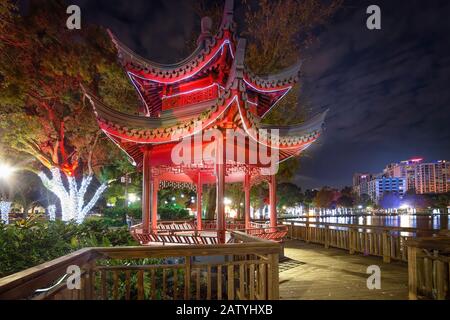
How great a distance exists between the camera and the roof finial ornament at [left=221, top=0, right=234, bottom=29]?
9073 mm

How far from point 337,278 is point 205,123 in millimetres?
5417

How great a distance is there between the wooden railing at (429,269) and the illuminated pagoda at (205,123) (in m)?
5.00

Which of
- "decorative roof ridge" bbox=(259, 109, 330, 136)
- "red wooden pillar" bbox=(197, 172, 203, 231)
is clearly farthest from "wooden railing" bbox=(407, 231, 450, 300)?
"red wooden pillar" bbox=(197, 172, 203, 231)

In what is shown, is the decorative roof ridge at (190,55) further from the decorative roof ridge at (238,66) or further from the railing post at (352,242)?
the railing post at (352,242)

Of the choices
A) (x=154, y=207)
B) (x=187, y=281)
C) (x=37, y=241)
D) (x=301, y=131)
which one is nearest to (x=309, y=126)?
(x=301, y=131)

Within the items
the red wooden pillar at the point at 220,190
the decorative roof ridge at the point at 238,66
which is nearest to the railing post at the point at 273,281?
the red wooden pillar at the point at 220,190

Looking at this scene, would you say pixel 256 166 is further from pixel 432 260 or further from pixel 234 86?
pixel 432 260

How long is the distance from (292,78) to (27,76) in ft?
40.3

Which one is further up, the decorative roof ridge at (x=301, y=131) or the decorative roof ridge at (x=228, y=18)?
the decorative roof ridge at (x=228, y=18)

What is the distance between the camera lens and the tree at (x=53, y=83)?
14.7 m

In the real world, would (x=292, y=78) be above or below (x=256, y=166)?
above

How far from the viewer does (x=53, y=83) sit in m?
16.5

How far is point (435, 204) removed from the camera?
12269 cm
